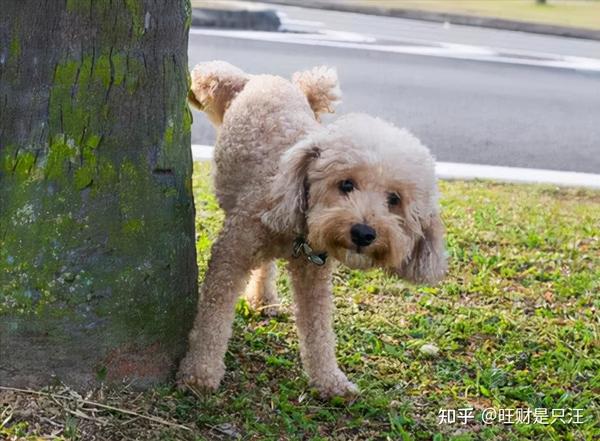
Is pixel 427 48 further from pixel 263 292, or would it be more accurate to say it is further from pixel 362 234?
pixel 362 234

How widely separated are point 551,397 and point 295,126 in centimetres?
157

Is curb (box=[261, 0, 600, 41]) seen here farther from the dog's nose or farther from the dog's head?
the dog's nose

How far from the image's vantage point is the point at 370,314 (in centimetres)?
438

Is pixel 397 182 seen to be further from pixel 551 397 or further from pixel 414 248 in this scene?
pixel 551 397

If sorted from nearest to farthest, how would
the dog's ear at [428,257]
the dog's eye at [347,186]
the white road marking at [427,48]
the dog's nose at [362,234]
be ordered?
the dog's nose at [362,234] < the dog's eye at [347,186] < the dog's ear at [428,257] < the white road marking at [427,48]

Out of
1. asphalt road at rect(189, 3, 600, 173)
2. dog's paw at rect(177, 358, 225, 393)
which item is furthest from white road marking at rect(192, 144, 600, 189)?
dog's paw at rect(177, 358, 225, 393)

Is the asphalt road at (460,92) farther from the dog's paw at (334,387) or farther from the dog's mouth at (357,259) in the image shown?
the dog's mouth at (357,259)

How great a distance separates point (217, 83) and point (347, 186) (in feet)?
4.67

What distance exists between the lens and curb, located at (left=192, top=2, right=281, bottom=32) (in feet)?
45.3

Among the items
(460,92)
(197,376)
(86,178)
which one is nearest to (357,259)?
(197,376)

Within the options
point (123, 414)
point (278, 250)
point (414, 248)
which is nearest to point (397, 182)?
point (414, 248)

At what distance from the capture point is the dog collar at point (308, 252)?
3.36 meters

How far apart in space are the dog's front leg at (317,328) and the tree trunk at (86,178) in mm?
685

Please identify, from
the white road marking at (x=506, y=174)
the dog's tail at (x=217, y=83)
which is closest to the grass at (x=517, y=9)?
the white road marking at (x=506, y=174)
